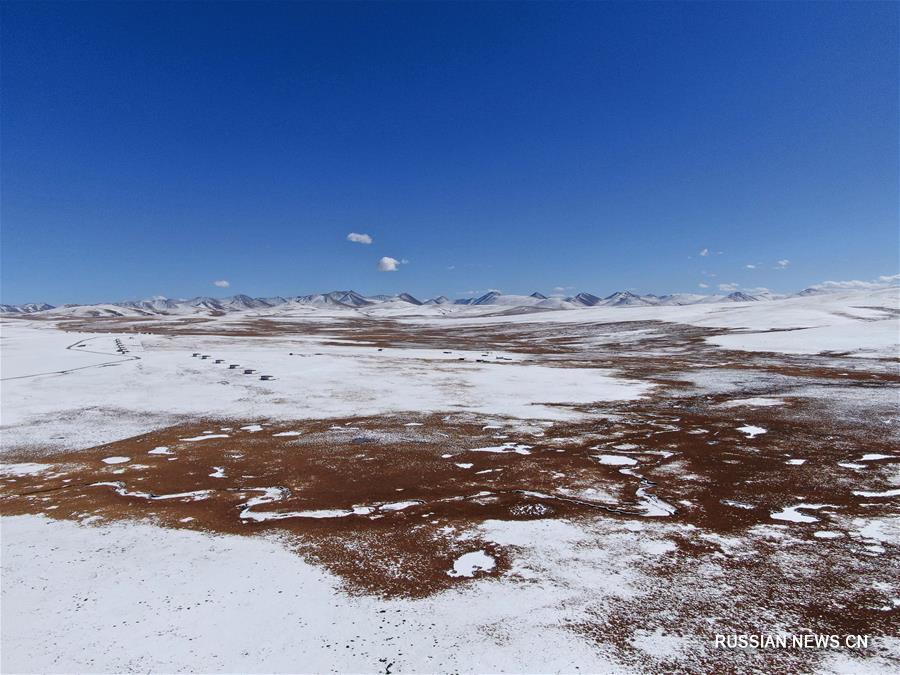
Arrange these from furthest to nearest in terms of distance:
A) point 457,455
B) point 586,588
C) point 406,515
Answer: point 457,455 → point 406,515 → point 586,588

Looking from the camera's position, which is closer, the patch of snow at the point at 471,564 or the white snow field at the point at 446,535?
the white snow field at the point at 446,535

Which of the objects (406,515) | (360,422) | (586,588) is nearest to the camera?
(586,588)

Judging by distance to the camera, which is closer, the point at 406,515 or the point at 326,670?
the point at 326,670

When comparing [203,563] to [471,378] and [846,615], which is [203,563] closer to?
[846,615]

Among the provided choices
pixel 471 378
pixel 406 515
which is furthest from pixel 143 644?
pixel 471 378

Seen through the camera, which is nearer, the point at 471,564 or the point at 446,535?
the point at 471,564

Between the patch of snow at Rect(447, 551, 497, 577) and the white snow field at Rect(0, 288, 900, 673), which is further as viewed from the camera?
the patch of snow at Rect(447, 551, 497, 577)
